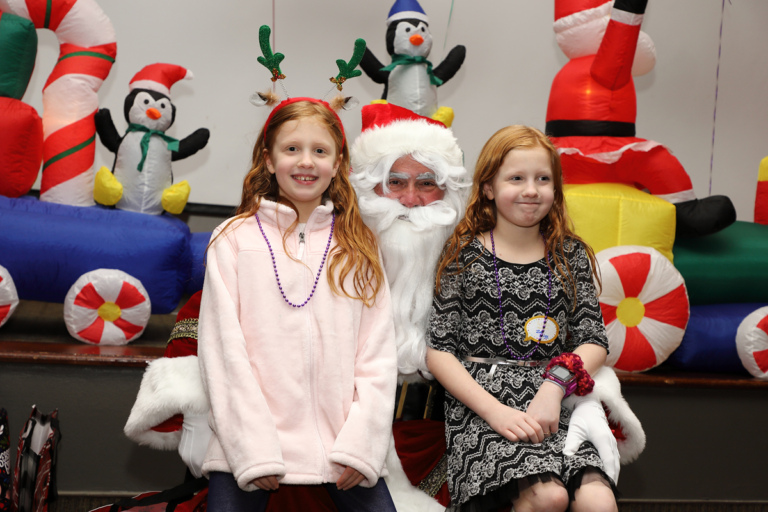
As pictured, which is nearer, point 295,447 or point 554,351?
point 295,447

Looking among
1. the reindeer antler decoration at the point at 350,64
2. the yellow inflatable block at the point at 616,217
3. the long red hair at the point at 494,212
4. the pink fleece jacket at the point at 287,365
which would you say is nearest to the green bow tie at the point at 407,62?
the yellow inflatable block at the point at 616,217

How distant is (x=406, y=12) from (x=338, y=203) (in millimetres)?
1720

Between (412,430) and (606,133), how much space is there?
63.8 inches

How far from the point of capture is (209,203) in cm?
374

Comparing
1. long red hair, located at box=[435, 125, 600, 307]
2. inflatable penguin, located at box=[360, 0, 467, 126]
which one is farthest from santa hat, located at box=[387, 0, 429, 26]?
long red hair, located at box=[435, 125, 600, 307]

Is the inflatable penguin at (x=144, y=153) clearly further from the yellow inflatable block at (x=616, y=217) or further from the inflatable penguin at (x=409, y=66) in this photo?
the yellow inflatable block at (x=616, y=217)

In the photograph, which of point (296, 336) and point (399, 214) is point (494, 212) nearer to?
point (399, 214)

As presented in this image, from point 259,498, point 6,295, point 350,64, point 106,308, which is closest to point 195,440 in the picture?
point 259,498

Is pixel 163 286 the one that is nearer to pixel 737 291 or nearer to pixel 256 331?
pixel 256 331

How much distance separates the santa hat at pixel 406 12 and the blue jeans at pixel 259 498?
7.48 ft

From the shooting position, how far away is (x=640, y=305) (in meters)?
2.56

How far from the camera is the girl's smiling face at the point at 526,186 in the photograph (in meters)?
1.63

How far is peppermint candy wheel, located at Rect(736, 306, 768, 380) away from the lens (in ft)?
8.78

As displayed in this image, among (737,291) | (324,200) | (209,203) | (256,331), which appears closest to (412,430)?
(256,331)
